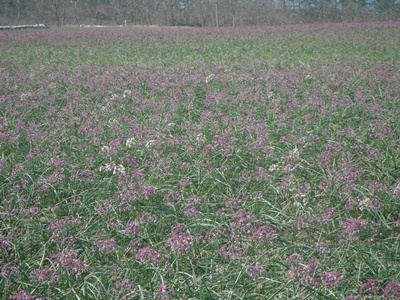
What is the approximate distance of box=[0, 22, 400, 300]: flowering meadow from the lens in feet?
10.9

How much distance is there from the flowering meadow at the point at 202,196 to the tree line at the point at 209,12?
4102cm

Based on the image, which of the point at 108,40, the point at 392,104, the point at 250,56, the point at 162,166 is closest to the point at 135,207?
the point at 162,166

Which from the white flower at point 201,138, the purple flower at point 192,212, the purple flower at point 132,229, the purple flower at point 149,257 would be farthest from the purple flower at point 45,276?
the white flower at point 201,138

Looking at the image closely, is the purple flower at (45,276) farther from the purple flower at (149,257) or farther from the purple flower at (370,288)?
the purple flower at (370,288)

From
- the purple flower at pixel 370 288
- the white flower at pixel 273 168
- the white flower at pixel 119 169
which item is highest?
the white flower at pixel 119 169

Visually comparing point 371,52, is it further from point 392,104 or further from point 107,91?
point 107,91

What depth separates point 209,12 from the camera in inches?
2359

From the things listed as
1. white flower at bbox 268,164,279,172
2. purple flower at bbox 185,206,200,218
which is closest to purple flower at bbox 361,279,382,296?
purple flower at bbox 185,206,200,218

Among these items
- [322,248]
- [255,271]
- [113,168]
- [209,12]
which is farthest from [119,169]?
[209,12]

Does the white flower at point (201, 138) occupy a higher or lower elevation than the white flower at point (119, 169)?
higher

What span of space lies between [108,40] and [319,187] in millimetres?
21946

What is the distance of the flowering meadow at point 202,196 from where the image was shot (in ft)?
10.9

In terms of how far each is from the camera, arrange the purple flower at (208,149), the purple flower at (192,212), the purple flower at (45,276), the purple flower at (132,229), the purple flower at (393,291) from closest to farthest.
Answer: the purple flower at (393,291) < the purple flower at (45,276) < the purple flower at (132,229) < the purple flower at (192,212) < the purple flower at (208,149)

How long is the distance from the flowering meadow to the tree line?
41019 millimetres
